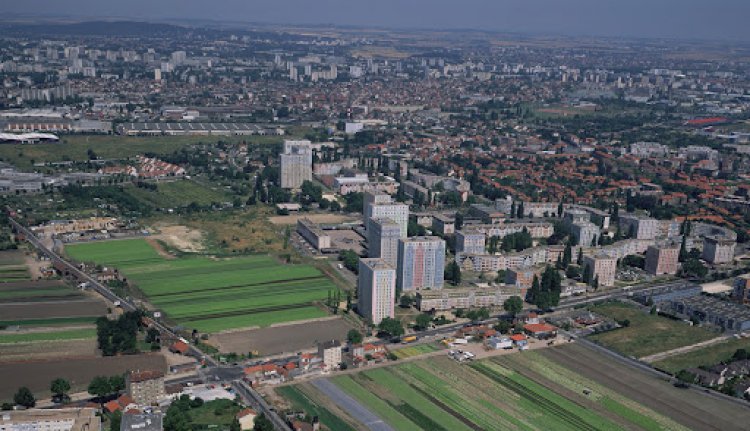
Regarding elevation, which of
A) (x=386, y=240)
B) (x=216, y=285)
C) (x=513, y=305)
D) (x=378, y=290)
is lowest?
(x=216, y=285)

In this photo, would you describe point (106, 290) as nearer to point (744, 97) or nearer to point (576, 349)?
point (576, 349)

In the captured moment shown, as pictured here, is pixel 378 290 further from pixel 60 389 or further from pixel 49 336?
pixel 49 336

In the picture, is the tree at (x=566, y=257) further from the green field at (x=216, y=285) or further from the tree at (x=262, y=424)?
the tree at (x=262, y=424)

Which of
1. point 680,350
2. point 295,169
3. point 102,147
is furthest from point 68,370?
point 102,147

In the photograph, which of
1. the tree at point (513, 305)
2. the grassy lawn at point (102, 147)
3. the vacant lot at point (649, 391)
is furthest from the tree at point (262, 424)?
the grassy lawn at point (102, 147)

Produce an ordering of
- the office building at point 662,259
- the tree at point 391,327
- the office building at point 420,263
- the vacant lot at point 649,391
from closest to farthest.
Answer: the vacant lot at point 649,391 → the tree at point 391,327 → the office building at point 420,263 → the office building at point 662,259

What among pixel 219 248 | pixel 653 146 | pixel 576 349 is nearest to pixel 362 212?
pixel 219 248
